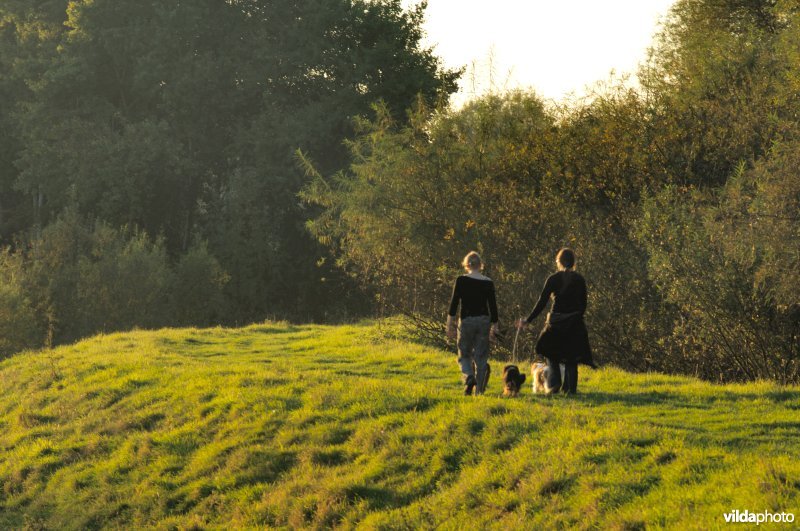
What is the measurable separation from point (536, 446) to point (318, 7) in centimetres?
4334

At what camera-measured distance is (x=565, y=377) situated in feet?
47.4

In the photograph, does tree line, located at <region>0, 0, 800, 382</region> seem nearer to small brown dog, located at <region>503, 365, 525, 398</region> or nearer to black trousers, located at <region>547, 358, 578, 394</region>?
black trousers, located at <region>547, 358, 578, 394</region>

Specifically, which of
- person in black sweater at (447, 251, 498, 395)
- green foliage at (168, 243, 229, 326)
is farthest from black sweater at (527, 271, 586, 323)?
green foliage at (168, 243, 229, 326)

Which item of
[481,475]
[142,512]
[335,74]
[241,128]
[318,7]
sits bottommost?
[142,512]

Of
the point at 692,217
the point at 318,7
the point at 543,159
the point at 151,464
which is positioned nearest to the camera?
the point at 151,464

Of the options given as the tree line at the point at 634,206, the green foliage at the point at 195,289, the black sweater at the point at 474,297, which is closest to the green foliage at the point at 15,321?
the green foliage at the point at 195,289

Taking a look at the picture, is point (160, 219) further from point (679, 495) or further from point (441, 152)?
point (679, 495)

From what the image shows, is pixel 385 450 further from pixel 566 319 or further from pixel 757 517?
pixel 757 517

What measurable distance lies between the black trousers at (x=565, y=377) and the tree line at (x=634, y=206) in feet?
13.9

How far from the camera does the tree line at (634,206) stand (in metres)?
A: 17.8

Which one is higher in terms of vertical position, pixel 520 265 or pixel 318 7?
pixel 318 7

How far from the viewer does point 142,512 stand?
45.1ft

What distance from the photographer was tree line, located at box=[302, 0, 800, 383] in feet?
58.4

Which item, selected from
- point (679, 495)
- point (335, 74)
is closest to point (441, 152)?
point (679, 495)
